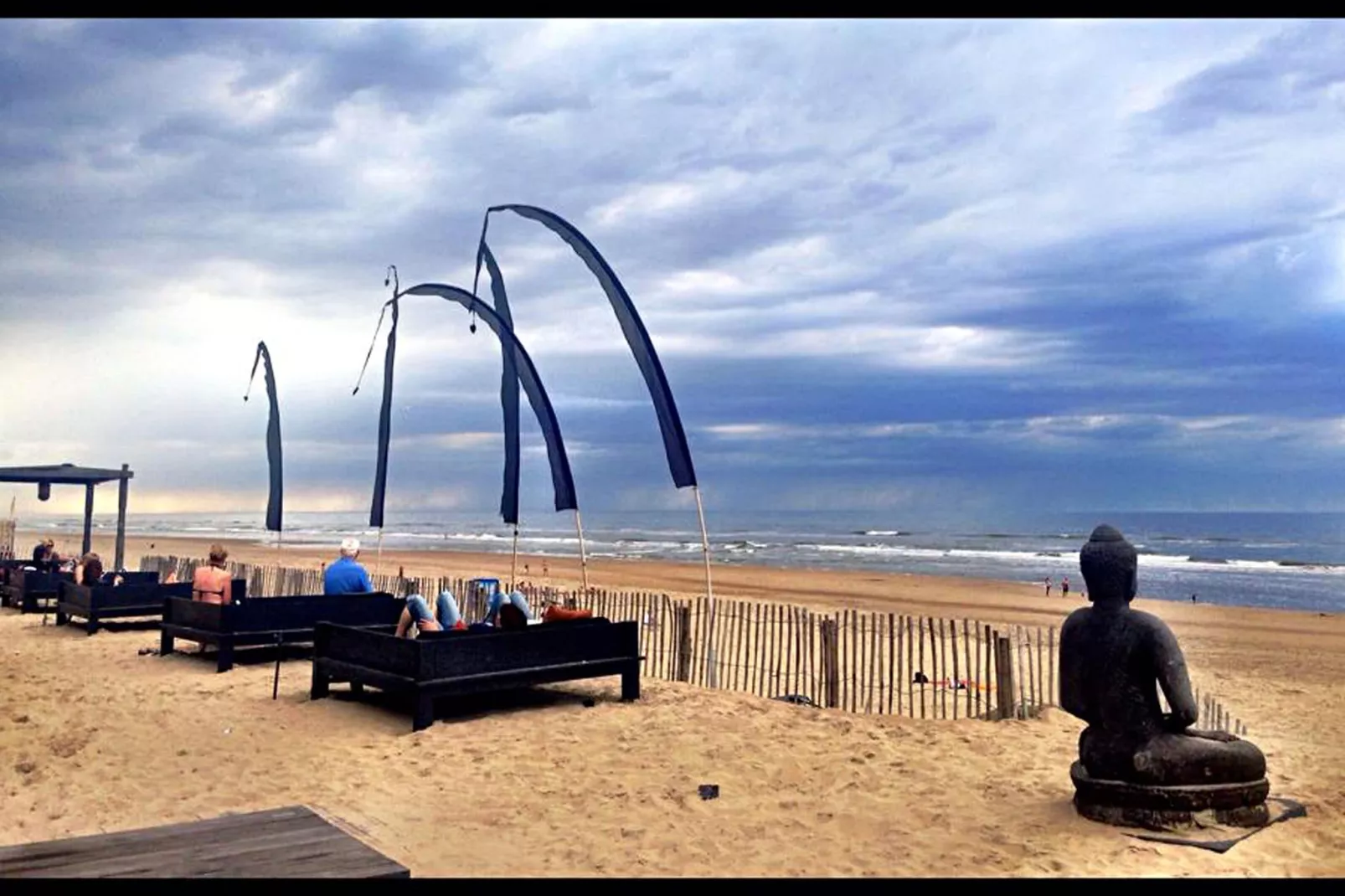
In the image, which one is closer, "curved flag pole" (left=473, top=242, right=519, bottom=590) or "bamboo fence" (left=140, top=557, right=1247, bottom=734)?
"bamboo fence" (left=140, top=557, right=1247, bottom=734)

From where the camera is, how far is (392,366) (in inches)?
704

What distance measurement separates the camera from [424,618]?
34.1 feet

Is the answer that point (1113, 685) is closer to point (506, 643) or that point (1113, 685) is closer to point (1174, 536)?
point (506, 643)

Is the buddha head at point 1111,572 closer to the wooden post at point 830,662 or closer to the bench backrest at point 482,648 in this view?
the wooden post at point 830,662

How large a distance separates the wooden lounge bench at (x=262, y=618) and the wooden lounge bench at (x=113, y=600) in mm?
2400

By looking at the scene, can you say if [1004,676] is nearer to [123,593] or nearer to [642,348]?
[642,348]

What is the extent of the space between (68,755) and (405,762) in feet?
8.33

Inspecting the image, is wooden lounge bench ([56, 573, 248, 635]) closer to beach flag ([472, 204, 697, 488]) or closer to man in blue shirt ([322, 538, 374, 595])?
man in blue shirt ([322, 538, 374, 595])

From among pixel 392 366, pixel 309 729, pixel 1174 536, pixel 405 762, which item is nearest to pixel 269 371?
pixel 392 366

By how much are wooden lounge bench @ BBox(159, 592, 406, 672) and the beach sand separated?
38 centimetres

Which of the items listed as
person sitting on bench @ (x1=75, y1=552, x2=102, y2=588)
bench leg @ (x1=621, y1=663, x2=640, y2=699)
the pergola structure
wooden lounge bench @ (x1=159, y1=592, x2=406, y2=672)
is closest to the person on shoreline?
bench leg @ (x1=621, y1=663, x2=640, y2=699)

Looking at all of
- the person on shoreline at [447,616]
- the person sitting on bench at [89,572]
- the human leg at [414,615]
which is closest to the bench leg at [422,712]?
the person on shoreline at [447,616]

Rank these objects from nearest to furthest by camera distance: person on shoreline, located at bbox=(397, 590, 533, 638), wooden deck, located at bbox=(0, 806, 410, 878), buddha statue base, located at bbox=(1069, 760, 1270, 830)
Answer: wooden deck, located at bbox=(0, 806, 410, 878) → buddha statue base, located at bbox=(1069, 760, 1270, 830) → person on shoreline, located at bbox=(397, 590, 533, 638)

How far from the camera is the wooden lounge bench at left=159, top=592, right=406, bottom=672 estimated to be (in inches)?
462
